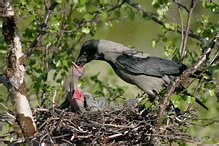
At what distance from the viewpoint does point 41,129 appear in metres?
4.59

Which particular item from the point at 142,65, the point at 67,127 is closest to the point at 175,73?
the point at 142,65

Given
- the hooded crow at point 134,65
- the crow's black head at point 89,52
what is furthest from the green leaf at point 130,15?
the crow's black head at point 89,52

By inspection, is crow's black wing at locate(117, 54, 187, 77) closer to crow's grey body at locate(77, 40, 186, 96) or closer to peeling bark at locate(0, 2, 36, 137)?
crow's grey body at locate(77, 40, 186, 96)

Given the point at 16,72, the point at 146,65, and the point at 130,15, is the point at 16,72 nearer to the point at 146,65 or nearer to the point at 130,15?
the point at 130,15

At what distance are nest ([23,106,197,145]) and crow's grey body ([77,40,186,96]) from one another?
862mm

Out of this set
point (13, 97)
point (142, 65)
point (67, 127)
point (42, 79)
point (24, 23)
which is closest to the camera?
point (13, 97)

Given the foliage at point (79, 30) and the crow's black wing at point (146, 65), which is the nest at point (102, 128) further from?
the crow's black wing at point (146, 65)

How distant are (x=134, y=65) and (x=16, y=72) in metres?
Answer: 1.97

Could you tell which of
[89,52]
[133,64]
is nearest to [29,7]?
[89,52]

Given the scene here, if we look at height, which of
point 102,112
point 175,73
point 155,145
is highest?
point 175,73

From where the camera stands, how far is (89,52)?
18.2ft

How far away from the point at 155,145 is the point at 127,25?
6.34 m

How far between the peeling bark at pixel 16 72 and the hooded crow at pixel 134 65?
161 cm

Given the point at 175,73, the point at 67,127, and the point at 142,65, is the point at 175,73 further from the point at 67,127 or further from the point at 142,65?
the point at 67,127
